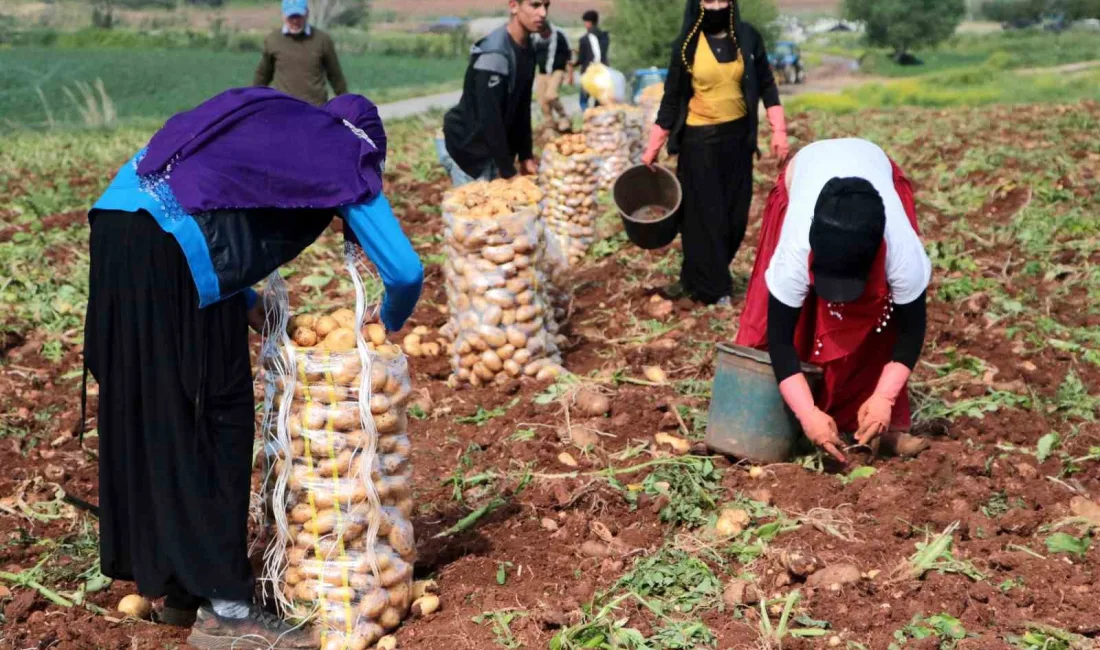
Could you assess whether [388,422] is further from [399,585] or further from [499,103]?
[499,103]

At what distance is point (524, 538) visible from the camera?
3545mm

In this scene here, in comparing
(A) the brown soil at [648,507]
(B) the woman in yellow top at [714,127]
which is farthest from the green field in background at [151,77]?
(A) the brown soil at [648,507]

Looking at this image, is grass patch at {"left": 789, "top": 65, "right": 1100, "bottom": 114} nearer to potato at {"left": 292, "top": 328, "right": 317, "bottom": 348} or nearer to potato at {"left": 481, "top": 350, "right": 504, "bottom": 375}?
potato at {"left": 481, "top": 350, "right": 504, "bottom": 375}

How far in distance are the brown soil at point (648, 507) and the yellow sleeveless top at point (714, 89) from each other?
97 centimetres

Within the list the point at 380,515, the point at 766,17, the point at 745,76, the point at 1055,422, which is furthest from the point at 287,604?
the point at 766,17

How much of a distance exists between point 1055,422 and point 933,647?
178 cm

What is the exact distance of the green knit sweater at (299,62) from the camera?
788cm

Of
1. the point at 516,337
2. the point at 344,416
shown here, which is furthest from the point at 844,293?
the point at 516,337

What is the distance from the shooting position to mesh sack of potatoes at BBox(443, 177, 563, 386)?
471 centimetres

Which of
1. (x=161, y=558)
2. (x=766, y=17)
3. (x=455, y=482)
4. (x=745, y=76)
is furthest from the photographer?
(x=766, y=17)

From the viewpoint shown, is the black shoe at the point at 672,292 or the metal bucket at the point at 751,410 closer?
the metal bucket at the point at 751,410

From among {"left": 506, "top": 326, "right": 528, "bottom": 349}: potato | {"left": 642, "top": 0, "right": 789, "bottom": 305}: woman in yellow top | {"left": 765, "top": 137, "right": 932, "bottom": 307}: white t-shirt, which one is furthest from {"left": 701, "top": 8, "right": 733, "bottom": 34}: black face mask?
{"left": 765, "top": 137, "right": 932, "bottom": 307}: white t-shirt

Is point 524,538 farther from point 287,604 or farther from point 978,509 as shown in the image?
point 978,509

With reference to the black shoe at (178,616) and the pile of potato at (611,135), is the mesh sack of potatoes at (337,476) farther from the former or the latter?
the pile of potato at (611,135)
